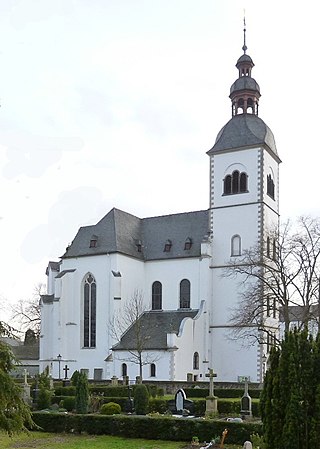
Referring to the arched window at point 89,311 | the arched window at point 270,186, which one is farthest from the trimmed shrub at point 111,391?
the arched window at point 270,186

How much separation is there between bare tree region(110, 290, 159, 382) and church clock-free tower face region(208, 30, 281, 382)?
4.81 metres

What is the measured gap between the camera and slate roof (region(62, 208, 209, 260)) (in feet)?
145

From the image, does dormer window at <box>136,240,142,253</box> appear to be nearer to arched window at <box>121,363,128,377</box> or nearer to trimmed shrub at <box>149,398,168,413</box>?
arched window at <box>121,363,128,377</box>

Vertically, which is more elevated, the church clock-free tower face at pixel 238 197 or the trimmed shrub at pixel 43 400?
the church clock-free tower face at pixel 238 197

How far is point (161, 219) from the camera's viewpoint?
47344mm

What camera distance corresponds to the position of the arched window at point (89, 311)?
43594 mm

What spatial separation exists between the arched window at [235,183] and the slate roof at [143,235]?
106 inches

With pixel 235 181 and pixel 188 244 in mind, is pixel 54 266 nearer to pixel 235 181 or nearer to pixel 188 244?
pixel 188 244

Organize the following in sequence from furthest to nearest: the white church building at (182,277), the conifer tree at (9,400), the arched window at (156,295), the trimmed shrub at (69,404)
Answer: the arched window at (156,295) < the white church building at (182,277) < the trimmed shrub at (69,404) < the conifer tree at (9,400)

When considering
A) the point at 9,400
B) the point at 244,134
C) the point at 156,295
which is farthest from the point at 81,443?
the point at 244,134

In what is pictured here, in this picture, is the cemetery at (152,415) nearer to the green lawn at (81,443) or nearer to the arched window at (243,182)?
the green lawn at (81,443)

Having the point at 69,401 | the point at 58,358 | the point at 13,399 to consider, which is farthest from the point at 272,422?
the point at 58,358

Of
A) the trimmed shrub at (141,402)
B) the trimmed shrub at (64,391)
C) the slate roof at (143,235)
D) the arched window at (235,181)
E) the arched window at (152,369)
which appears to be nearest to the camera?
the trimmed shrub at (141,402)

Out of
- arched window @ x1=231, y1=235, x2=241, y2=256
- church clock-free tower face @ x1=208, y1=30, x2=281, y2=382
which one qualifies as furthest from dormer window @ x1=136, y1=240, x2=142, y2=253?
arched window @ x1=231, y1=235, x2=241, y2=256
